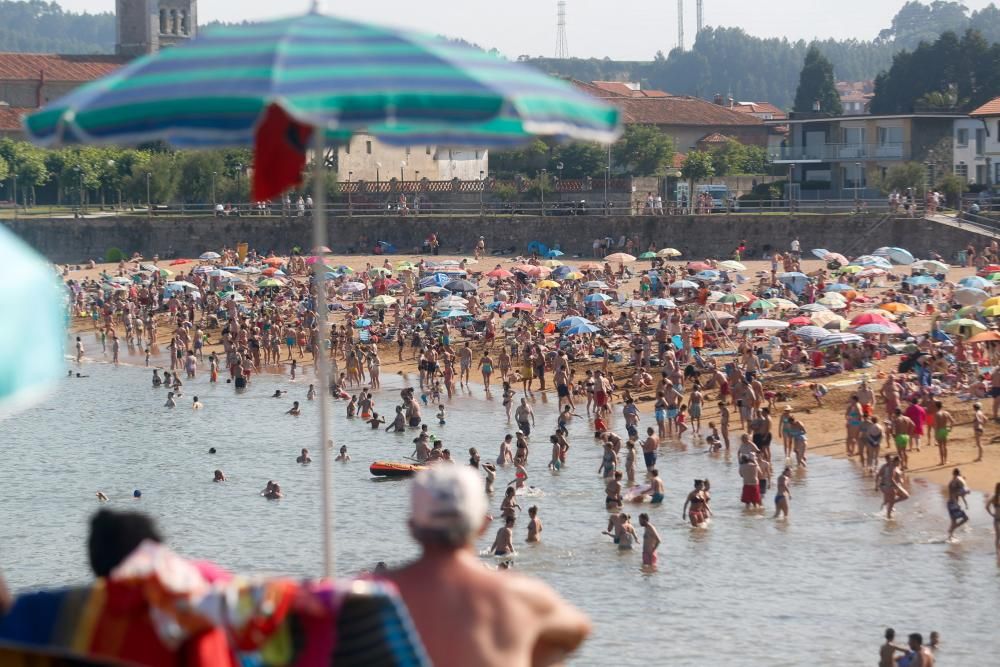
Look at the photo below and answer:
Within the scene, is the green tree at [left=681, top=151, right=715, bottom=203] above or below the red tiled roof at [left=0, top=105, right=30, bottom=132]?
below

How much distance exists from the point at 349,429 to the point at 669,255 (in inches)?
792

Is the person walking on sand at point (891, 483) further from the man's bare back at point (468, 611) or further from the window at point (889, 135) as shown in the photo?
the window at point (889, 135)

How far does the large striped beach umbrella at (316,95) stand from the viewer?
402 centimetres

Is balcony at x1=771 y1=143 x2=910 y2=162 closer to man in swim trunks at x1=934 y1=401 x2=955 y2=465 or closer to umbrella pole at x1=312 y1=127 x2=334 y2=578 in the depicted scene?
man in swim trunks at x1=934 y1=401 x2=955 y2=465

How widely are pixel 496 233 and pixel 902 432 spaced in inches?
1289

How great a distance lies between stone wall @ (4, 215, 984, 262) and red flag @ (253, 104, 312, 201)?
42.2m

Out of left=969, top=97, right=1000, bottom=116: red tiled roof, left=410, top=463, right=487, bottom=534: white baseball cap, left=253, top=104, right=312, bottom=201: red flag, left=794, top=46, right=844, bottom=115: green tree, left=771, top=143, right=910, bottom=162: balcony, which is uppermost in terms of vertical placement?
left=794, top=46, right=844, bottom=115: green tree

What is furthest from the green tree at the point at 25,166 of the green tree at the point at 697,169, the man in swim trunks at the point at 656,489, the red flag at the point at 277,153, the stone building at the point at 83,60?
the red flag at the point at 277,153

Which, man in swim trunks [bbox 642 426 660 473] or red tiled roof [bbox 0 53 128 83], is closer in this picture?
man in swim trunks [bbox 642 426 660 473]

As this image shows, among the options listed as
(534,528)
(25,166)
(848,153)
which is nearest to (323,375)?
(534,528)

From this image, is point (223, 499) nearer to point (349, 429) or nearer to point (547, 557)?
point (349, 429)

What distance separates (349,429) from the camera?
30.6 metres

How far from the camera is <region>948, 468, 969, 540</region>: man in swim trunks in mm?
19156

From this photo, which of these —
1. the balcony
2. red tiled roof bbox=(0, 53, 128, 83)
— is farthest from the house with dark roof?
red tiled roof bbox=(0, 53, 128, 83)
